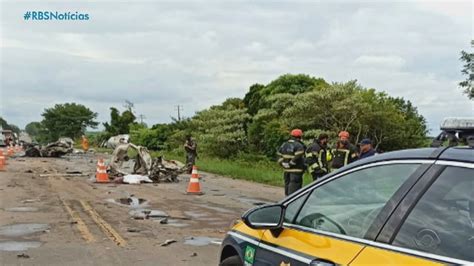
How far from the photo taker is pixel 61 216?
34.3 feet

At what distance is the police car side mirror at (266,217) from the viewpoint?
144 inches

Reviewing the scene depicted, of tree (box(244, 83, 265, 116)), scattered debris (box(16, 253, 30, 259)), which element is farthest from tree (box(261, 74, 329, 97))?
scattered debris (box(16, 253, 30, 259))

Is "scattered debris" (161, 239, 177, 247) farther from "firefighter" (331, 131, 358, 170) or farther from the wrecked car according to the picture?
the wrecked car

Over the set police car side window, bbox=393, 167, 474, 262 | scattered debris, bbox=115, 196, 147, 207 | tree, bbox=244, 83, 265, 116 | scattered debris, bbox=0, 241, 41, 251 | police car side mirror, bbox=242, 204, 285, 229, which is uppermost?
A: tree, bbox=244, 83, 265, 116

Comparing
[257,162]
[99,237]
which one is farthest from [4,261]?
[257,162]

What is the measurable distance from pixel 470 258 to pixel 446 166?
0.48m

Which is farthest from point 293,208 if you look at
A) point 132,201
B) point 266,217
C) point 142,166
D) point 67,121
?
point 67,121

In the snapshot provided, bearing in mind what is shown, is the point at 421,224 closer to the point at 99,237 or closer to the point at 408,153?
the point at 408,153

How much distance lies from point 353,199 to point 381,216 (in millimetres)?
438

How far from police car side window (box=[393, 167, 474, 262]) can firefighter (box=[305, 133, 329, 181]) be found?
8.85 m

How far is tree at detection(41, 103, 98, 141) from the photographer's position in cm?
9638

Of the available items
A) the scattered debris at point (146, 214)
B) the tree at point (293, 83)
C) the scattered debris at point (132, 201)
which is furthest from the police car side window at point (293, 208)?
the tree at point (293, 83)

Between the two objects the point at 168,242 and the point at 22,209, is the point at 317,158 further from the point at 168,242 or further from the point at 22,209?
the point at 22,209

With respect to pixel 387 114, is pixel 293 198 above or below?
below
